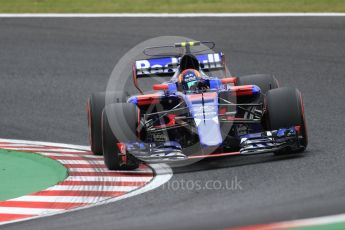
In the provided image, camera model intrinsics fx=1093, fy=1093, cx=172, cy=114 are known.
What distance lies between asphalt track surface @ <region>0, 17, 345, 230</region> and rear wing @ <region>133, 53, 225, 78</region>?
4.32 feet

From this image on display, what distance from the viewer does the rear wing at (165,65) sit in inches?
487

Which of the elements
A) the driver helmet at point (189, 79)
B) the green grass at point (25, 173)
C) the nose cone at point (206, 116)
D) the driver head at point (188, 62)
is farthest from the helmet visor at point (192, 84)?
the green grass at point (25, 173)

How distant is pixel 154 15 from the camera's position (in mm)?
19297

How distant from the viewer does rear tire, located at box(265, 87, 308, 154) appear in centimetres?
1077

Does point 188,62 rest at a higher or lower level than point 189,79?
higher

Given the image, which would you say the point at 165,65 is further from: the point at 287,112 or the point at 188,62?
the point at 287,112

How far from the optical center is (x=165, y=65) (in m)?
12.4

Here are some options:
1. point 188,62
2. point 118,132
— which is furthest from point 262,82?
point 118,132

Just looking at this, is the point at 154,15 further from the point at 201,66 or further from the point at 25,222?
the point at 25,222

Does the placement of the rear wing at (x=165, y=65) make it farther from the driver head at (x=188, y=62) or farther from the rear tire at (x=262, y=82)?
the driver head at (x=188, y=62)

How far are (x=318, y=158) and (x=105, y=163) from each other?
2112 mm
